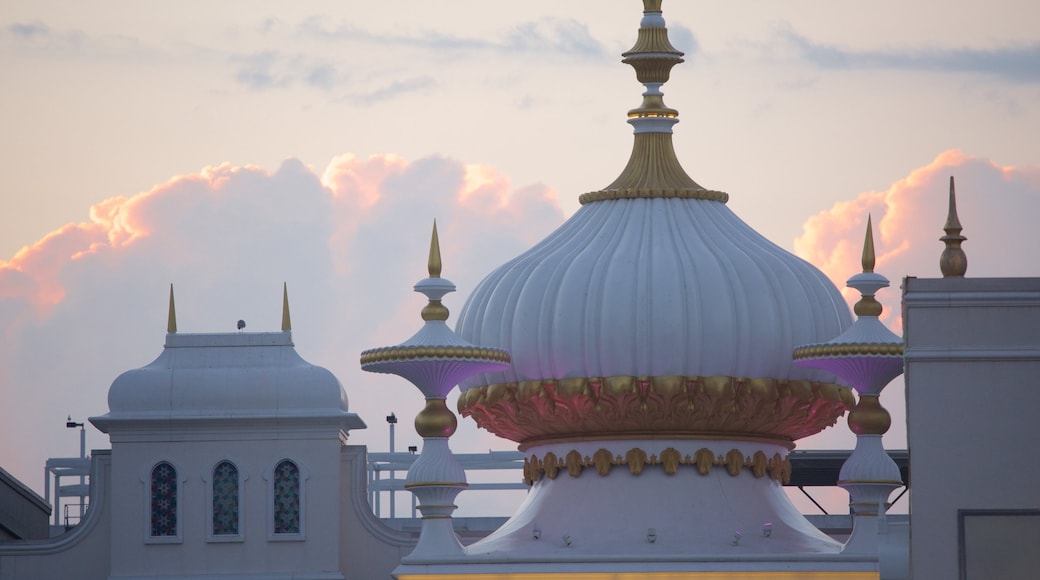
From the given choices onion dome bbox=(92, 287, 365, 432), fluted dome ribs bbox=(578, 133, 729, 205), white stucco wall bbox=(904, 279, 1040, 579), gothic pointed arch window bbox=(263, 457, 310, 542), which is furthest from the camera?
gothic pointed arch window bbox=(263, 457, 310, 542)

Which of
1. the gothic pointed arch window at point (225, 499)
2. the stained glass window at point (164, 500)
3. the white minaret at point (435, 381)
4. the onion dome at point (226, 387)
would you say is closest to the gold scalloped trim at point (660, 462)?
the white minaret at point (435, 381)

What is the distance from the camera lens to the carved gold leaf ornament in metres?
45.6

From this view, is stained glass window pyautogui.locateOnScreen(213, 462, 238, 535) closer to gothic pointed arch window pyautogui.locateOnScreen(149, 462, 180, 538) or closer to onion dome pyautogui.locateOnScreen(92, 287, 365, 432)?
gothic pointed arch window pyautogui.locateOnScreen(149, 462, 180, 538)

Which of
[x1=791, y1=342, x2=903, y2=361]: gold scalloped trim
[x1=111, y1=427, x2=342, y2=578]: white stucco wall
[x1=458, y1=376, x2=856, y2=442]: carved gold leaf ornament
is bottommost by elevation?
[x1=458, y1=376, x2=856, y2=442]: carved gold leaf ornament

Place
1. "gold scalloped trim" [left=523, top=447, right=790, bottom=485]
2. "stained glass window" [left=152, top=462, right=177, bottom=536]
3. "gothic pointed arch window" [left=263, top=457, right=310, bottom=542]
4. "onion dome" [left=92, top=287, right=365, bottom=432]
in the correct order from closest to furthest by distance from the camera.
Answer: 1. "gold scalloped trim" [left=523, top=447, right=790, bottom=485]
2. "onion dome" [left=92, top=287, right=365, bottom=432]
3. "gothic pointed arch window" [left=263, top=457, right=310, bottom=542]
4. "stained glass window" [left=152, top=462, right=177, bottom=536]

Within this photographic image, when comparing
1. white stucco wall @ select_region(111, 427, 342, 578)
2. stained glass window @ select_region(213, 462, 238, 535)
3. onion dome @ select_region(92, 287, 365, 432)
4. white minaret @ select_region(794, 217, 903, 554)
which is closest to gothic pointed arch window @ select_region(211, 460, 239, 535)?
stained glass window @ select_region(213, 462, 238, 535)

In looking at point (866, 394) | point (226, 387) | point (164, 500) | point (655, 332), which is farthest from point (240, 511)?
point (866, 394)

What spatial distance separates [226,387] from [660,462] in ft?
96.8

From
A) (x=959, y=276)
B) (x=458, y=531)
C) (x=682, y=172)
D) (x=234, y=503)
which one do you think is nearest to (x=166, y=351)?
(x=234, y=503)

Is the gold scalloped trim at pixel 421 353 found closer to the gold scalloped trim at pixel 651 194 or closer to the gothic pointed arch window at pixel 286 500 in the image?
the gold scalloped trim at pixel 651 194

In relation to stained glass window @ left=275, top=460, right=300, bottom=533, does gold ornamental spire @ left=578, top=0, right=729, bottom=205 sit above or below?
above

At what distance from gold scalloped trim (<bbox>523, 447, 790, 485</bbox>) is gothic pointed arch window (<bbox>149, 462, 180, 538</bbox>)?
94.5ft

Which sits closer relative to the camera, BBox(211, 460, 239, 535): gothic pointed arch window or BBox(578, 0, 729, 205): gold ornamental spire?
BBox(578, 0, 729, 205): gold ornamental spire

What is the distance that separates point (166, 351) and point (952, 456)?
3863 cm
